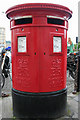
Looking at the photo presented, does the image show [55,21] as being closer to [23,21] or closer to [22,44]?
[23,21]

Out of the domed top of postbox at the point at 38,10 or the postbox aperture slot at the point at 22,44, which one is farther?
the postbox aperture slot at the point at 22,44

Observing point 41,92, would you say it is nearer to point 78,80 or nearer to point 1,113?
point 1,113

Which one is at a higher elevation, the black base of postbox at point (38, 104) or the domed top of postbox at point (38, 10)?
the domed top of postbox at point (38, 10)

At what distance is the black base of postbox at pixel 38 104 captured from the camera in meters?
2.69

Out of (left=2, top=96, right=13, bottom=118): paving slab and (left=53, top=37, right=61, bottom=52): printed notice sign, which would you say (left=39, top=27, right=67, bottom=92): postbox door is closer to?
(left=53, top=37, right=61, bottom=52): printed notice sign

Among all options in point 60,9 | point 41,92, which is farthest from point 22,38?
point 41,92

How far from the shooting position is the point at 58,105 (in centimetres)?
283

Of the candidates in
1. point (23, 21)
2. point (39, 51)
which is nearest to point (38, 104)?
point (39, 51)

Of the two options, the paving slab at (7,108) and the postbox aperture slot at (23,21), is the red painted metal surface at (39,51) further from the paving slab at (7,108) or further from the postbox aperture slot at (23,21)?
the paving slab at (7,108)

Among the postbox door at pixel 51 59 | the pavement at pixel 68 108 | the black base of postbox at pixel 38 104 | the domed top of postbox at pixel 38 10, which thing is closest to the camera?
the domed top of postbox at pixel 38 10

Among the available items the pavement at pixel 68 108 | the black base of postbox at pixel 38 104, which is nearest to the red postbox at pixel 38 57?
the black base of postbox at pixel 38 104

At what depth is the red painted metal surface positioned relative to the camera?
2525 millimetres

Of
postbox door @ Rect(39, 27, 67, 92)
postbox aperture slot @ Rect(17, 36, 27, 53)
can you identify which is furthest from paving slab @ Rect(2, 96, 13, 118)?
postbox aperture slot @ Rect(17, 36, 27, 53)

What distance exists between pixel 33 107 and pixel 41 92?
0.34m
